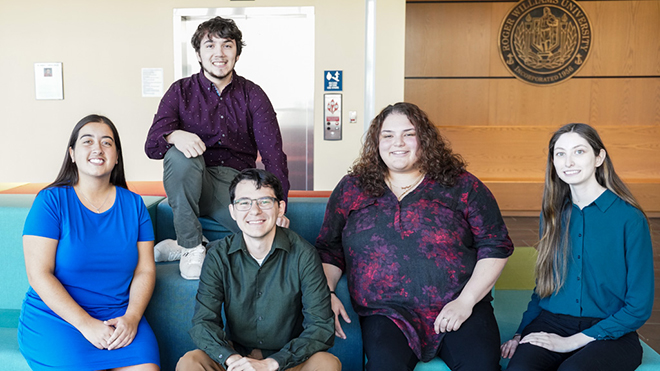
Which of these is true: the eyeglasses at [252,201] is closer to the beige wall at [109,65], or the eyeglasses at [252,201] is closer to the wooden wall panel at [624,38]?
the beige wall at [109,65]

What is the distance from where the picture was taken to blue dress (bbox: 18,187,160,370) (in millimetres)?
1865

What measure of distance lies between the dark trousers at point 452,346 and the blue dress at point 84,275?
0.78 meters

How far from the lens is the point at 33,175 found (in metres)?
5.75

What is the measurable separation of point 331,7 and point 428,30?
1833mm

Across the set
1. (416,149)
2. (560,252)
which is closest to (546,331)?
(560,252)

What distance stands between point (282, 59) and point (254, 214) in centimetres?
395

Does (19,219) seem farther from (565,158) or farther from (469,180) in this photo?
(565,158)

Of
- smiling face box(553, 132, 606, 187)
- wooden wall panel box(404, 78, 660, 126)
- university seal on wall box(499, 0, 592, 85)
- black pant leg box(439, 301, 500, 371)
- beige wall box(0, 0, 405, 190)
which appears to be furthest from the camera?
wooden wall panel box(404, 78, 660, 126)

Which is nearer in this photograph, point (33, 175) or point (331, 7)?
point (331, 7)

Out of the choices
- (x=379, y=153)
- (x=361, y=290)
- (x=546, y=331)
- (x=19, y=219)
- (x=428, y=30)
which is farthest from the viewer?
(x=428, y=30)

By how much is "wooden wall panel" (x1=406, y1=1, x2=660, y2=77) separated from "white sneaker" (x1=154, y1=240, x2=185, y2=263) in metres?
4.94

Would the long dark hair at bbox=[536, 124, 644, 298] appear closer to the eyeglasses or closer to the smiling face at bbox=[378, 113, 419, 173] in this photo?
the smiling face at bbox=[378, 113, 419, 173]

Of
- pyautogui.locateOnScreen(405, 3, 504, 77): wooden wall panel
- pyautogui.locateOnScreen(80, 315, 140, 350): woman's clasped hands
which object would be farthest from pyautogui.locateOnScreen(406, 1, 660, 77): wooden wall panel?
pyautogui.locateOnScreen(80, 315, 140, 350): woman's clasped hands

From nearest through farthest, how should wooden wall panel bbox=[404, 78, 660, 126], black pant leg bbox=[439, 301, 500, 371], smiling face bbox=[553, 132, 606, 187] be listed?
black pant leg bbox=[439, 301, 500, 371] → smiling face bbox=[553, 132, 606, 187] → wooden wall panel bbox=[404, 78, 660, 126]
